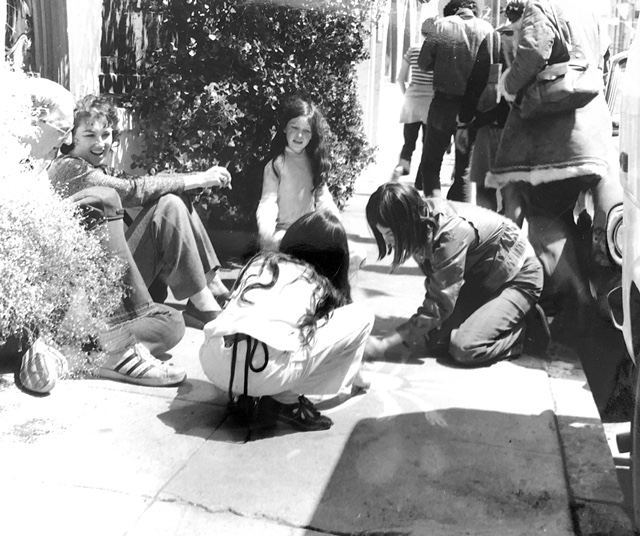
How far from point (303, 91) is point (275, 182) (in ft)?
1.33

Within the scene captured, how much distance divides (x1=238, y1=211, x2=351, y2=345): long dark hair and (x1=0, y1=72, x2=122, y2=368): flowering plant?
0.74 meters

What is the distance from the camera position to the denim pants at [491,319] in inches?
152

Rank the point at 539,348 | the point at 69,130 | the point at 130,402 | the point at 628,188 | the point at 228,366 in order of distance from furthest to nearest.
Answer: the point at 539,348 < the point at 69,130 < the point at 130,402 < the point at 228,366 < the point at 628,188

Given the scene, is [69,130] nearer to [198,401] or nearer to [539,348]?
[198,401]

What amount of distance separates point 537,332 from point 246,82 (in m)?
1.74

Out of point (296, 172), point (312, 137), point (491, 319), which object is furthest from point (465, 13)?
point (491, 319)

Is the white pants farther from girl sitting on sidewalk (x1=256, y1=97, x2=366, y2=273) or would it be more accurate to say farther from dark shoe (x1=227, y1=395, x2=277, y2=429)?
girl sitting on sidewalk (x1=256, y1=97, x2=366, y2=273)

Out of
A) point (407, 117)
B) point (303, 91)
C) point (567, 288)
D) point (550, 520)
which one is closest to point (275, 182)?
point (303, 91)

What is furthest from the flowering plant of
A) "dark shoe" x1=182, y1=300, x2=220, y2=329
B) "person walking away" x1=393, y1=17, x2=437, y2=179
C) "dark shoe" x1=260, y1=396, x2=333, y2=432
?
Result: "person walking away" x1=393, y1=17, x2=437, y2=179

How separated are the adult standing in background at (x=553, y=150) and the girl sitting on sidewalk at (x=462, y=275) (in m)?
0.12

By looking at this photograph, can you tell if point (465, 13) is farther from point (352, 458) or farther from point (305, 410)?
point (352, 458)

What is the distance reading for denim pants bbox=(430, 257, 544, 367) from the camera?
3.85 m

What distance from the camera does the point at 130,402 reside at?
342cm

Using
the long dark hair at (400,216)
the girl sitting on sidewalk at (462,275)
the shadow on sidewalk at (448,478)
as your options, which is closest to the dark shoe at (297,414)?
the shadow on sidewalk at (448,478)
